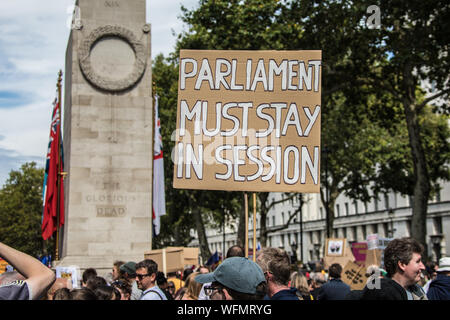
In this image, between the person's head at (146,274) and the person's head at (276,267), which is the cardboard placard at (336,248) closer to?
the person's head at (146,274)

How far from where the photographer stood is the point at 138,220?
1662 centimetres

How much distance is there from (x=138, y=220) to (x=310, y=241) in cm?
7178

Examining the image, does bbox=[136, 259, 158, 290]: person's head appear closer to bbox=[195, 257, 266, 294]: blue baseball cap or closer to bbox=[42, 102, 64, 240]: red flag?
bbox=[195, 257, 266, 294]: blue baseball cap

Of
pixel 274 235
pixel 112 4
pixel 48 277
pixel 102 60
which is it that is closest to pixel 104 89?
pixel 102 60

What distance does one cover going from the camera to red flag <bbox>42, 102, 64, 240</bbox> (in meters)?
16.7

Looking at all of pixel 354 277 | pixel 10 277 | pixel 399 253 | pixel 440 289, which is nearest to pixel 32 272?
pixel 10 277

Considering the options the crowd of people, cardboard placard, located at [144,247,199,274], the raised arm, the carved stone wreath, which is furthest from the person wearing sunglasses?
the carved stone wreath

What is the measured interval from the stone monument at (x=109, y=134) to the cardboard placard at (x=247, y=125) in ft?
32.0

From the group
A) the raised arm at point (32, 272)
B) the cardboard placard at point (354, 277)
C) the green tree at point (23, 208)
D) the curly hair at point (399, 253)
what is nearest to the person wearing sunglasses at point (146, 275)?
the curly hair at point (399, 253)

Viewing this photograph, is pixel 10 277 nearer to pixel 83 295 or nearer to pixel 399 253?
pixel 83 295

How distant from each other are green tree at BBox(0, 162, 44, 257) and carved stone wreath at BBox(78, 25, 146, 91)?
116 feet

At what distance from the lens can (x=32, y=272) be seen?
309 centimetres

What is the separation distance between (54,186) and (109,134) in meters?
1.85

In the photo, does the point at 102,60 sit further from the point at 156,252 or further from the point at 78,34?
the point at 156,252
